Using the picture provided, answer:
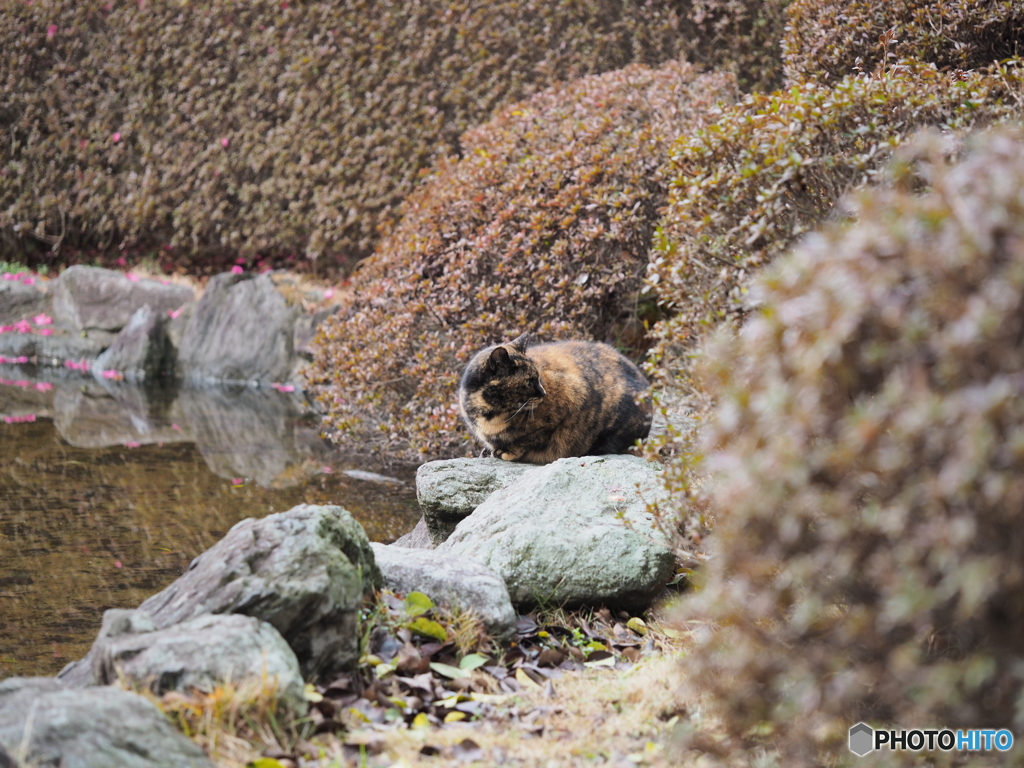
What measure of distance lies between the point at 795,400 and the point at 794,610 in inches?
47.3

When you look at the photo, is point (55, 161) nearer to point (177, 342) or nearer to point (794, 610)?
point (177, 342)

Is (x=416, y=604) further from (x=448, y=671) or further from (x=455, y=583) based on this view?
(x=448, y=671)

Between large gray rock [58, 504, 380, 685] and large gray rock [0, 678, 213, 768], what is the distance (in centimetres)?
45

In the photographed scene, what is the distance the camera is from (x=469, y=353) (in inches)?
233

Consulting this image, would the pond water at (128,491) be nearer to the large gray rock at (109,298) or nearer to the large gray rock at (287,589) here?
the large gray rock at (287,589)

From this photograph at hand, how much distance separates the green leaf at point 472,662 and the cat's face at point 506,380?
1.56 m

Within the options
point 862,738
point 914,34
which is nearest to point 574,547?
point 862,738

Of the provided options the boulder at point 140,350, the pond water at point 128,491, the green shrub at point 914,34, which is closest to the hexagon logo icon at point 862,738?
the pond water at point 128,491

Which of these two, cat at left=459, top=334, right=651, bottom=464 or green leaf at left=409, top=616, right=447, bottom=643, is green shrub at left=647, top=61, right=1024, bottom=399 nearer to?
cat at left=459, top=334, right=651, bottom=464

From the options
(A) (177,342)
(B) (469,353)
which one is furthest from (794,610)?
(A) (177,342)

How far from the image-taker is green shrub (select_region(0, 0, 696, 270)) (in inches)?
429

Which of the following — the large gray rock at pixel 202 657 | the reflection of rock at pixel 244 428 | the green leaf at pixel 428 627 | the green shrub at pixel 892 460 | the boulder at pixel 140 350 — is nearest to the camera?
the green shrub at pixel 892 460

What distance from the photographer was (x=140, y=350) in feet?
37.2

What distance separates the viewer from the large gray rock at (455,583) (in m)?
3.06
